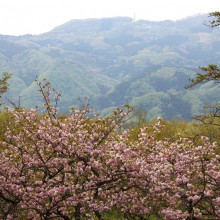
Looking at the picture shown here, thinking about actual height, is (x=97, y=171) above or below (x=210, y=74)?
below

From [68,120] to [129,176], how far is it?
361cm

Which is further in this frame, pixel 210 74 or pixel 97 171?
pixel 210 74

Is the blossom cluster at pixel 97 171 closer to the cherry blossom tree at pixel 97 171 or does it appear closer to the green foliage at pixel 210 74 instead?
the cherry blossom tree at pixel 97 171

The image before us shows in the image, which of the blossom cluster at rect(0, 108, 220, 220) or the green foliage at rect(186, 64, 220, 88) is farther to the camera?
the green foliage at rect(186, 64, 220, 88)

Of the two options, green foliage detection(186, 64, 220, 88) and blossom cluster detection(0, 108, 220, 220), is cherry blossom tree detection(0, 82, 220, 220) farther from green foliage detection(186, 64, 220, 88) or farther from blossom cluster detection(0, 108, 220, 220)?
green foliage detection(186, 64, 220, 88)

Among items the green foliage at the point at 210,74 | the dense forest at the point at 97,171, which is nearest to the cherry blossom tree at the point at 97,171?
the dense forest at the point at 97,171

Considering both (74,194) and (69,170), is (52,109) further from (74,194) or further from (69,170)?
(74,194)

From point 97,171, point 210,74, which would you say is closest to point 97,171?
point 97,171

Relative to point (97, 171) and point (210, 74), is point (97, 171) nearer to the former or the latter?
point (97, 171)

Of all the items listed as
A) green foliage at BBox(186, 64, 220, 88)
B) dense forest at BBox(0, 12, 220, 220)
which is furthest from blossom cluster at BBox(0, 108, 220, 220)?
green foliage at BBox(186, 64, 220, 88)

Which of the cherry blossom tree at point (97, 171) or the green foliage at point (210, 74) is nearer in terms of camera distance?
the cherry blossom tree at point (97, 171)

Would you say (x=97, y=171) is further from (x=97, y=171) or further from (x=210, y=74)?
(x=210, y=74)

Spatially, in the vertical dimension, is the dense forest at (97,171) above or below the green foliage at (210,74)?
below

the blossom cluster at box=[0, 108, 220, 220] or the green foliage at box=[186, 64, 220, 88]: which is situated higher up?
the green foliage at box=[186, 64, 220, 88]
